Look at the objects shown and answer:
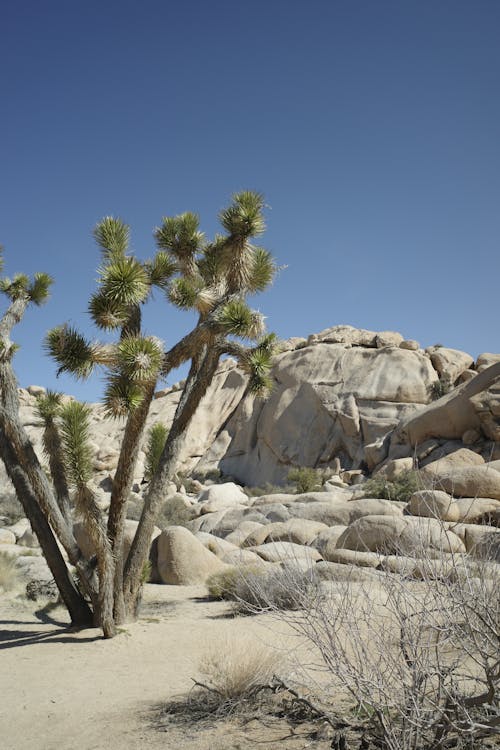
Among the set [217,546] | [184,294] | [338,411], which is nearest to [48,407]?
[184,294]

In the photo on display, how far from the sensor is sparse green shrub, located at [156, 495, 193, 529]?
20.6 m

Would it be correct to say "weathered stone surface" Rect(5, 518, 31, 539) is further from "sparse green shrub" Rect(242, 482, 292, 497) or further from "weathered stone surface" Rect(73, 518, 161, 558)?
"sparse green shrub" Rect(242, 482, 292, 497)

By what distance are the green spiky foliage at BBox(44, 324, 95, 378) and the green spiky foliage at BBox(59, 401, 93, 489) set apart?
650mm

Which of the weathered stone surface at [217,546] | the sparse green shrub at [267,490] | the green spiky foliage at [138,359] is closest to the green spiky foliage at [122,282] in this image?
the green spiky foliage at [138,359]

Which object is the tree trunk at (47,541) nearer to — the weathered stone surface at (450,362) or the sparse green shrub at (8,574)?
the sparse green shrub at (8,574)

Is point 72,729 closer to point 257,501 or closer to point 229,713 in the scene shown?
point 229,713

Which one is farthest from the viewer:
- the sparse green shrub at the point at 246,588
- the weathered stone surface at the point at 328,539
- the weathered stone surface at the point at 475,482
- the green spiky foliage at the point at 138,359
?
Result: the weathered stone surface at the point at 475,482

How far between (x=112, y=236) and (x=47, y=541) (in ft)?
15.4

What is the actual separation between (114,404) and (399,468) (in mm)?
17000

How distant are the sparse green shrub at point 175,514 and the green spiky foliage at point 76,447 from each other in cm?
1193

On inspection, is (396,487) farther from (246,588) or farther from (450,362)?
(450,362)

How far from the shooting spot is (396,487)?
66.1ft

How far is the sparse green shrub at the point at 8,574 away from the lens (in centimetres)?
1247

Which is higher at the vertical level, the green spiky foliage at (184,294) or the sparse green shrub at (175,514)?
the green spiky foliage at (184,294)
